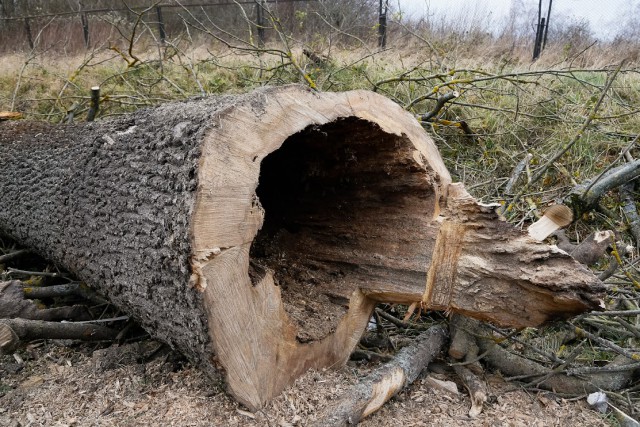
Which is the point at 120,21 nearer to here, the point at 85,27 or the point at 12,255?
the point at 85,27

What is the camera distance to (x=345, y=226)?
217 cm

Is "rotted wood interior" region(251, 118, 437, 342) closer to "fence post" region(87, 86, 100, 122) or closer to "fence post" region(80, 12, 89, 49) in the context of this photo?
"fence post" region(87, 86, 100, 122)

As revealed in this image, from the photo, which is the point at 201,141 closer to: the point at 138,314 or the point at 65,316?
the point at 138,314

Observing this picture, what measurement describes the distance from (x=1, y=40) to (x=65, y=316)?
935 cm

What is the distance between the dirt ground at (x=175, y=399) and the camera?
165 cm

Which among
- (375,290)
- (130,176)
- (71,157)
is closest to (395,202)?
(375,290)

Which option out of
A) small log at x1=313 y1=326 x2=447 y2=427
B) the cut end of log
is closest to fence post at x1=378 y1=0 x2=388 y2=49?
the cut end of log

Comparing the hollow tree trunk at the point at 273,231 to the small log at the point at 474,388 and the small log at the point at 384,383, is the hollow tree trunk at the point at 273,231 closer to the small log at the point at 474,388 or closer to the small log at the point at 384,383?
the small log at the point at 384,383

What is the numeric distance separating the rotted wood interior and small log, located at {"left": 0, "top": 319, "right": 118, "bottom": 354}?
2.47 feet

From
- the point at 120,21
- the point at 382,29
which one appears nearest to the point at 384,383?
the point at 382,29

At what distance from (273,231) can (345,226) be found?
394 mm

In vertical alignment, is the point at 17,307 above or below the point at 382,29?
below

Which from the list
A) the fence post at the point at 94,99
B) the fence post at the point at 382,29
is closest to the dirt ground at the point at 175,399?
the fence post at the point at 94,99

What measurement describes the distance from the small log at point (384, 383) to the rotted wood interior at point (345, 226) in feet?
0.76
